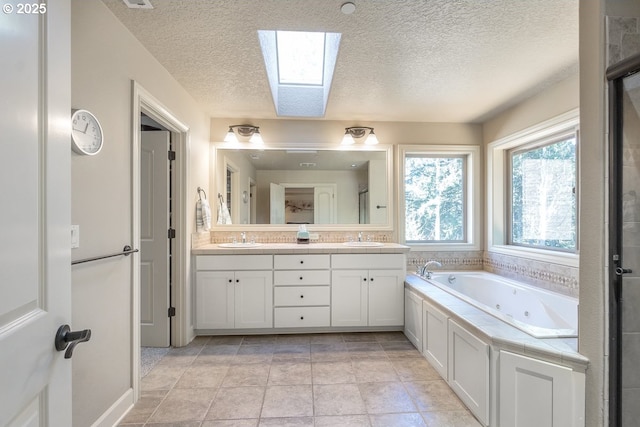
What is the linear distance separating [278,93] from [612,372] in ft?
9.99

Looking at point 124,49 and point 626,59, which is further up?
point 124,49

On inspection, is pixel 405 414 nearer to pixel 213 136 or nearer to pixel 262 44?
pixel 262 44

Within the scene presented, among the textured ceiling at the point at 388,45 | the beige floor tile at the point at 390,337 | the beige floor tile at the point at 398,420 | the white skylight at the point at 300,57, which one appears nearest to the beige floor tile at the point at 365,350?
the beige floor tile at the point at 390,337

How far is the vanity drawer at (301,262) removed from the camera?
286cm

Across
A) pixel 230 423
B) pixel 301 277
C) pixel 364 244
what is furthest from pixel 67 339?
pixel 364 244

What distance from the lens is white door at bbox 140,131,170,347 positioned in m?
2.58

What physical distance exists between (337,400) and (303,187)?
2.13 metres

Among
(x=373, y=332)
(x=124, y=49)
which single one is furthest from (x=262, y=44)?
(x=373, y=332)

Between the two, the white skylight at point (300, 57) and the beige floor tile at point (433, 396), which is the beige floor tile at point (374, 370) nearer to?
the beige floor tile at point (433, 396)

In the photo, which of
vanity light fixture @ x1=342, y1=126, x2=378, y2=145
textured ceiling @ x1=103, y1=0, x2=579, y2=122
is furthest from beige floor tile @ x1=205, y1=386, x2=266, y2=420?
vanity light fixture @ x1=342, y1=126, x2=378, y2=145

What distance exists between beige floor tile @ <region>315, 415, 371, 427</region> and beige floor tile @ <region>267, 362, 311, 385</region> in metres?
0.40

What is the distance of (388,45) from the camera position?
6.21 ft

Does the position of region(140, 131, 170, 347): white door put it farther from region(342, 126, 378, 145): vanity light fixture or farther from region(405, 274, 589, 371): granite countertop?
region(405, 274, 589, 371): granite countertop

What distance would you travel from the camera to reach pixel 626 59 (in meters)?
1.19
